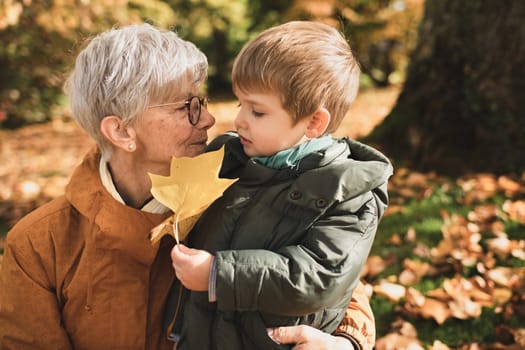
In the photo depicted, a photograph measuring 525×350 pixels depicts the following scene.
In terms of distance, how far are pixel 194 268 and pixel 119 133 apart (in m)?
0.66

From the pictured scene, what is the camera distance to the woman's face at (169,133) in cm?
194

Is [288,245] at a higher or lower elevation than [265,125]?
lower

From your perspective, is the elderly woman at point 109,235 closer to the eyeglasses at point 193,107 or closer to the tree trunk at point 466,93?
the eyeglasses at point 193,107

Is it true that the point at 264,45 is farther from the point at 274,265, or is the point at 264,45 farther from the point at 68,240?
the point at 68,240

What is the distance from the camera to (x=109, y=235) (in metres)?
1.81

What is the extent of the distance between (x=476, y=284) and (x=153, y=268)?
1.66 m

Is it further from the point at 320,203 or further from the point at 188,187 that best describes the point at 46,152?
the point at 320,203

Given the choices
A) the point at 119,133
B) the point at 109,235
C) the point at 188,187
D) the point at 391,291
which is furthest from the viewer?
the point at 391,291

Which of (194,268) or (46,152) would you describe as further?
(46,152)

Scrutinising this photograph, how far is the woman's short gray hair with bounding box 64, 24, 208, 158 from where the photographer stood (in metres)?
1.87

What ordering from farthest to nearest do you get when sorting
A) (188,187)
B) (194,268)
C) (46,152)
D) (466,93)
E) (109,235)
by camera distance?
(46,152) < (466,93) < (109,235) < (188,187) < (194,268)

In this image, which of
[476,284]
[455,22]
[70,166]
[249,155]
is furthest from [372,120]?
[249,155]

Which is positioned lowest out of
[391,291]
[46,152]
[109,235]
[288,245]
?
[46,152]

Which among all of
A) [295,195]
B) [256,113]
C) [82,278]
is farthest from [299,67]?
[82,278]
